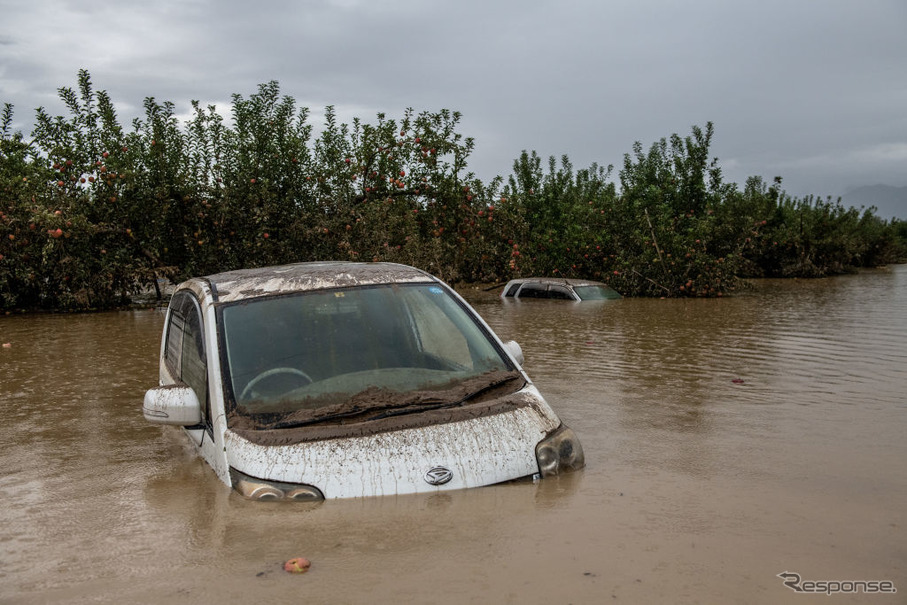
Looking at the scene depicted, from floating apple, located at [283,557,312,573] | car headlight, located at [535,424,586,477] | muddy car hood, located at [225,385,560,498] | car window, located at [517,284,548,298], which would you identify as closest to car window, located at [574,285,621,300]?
car window, located at [517,284,548,298]

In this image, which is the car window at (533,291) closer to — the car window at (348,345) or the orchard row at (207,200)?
the orchard row at (207,200)

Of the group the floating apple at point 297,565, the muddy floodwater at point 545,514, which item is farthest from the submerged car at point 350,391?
the floating apple at point 297,565

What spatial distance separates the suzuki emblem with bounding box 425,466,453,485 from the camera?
137 inches

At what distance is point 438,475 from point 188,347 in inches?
80.7

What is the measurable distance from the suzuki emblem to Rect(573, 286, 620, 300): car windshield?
47.3 feet

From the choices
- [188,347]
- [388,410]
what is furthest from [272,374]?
[188,347]

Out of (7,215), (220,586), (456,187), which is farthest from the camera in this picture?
(456,187)

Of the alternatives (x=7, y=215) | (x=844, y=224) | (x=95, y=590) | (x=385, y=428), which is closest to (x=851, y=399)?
(x=385, y=428)

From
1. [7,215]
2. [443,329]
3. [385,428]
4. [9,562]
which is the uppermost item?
[7,215]

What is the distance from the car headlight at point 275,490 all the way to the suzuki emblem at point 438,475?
48cm

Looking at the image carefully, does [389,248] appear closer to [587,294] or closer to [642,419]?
[587,294]

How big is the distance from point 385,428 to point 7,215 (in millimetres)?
14132

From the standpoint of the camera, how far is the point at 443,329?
15.1 ft

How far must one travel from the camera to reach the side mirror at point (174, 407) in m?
3.94
